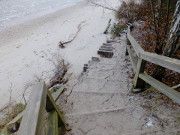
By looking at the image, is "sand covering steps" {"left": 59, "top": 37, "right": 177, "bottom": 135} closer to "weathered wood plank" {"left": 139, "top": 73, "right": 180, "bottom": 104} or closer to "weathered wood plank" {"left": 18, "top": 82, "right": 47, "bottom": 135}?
"weathered wood plank" {"left": 139, "top": 73, "right": 180, "bottom": 104}

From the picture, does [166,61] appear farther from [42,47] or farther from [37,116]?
Answer: [42,47]

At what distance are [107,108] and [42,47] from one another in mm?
8817

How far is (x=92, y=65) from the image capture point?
5902 mm

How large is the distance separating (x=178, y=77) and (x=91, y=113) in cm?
256

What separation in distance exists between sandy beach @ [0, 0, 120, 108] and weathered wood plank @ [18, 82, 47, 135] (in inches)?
221

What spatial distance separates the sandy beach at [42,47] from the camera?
8.05 metres

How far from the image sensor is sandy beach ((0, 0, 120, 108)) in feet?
26.4

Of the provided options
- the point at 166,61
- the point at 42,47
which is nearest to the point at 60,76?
the point at 42,47

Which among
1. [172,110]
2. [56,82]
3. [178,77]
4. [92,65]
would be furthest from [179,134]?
[56,82]

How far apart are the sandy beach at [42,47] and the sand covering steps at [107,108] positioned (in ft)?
9.33

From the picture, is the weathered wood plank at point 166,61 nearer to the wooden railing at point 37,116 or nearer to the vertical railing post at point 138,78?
the vertical railing post at point 138,78

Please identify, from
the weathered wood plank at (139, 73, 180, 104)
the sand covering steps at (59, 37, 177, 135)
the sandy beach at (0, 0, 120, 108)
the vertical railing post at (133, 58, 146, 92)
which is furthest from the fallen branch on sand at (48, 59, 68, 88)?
the weathered wood plank at (139, 73, 180, 104)

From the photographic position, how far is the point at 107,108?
3361 mm

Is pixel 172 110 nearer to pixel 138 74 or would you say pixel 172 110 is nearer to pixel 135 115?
pixel 135 115
